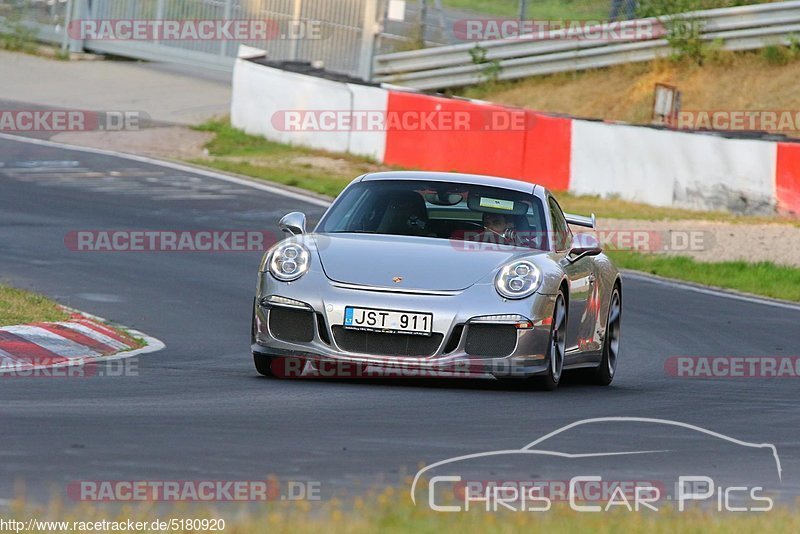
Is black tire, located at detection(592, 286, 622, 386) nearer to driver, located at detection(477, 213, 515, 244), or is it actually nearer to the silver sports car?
the silver sports car

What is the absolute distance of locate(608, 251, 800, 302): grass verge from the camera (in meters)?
16.8

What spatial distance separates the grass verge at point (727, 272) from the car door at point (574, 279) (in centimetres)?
676

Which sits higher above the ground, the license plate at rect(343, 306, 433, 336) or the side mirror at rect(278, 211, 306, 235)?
the side mirror at rect(278, 211, 306, 235)

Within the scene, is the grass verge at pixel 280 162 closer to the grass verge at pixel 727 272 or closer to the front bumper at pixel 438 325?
the grass verge at pixel 727 272

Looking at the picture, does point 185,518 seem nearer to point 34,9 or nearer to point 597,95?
point 597,95

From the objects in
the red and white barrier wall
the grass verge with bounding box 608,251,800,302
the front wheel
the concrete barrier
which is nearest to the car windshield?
the front wheel

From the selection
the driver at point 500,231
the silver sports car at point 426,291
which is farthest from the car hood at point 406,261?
the driver at point 500,231

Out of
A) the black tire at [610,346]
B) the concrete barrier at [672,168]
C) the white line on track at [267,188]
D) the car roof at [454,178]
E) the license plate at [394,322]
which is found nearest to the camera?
the license plate at [394,322]

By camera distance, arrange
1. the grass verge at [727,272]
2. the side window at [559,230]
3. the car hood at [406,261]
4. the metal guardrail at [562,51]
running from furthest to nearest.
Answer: the metal guardrail at [562,51]
the grass verge at [727,272]
the side window at [559,230]
the car hood at [406,261]

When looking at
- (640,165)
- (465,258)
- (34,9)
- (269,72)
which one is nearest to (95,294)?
(465,258)

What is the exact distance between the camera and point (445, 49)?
32.4m

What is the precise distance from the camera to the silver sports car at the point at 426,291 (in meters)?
8.51

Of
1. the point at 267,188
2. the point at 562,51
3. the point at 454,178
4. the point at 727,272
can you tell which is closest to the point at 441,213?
the point at 454,178

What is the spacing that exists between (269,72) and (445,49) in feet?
19.7
